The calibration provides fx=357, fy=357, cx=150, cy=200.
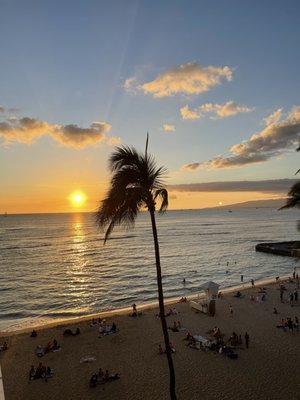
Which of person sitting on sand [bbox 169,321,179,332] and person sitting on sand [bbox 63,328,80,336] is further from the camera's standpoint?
person sitting on sand [bbox 63,328,80,336]

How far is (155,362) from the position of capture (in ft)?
→ 76.1

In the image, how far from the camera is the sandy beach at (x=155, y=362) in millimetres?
19375

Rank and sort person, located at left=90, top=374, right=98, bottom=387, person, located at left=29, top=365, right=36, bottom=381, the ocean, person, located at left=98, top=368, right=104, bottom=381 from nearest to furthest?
person, located at left=90, top=374, right=98, bottom=387
person, located at left=98, top=368, right=104, bottom=381
person, located at left=29, top=365, right=36, bottom=381
the ocean

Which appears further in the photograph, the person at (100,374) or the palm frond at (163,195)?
the person at (100,374)

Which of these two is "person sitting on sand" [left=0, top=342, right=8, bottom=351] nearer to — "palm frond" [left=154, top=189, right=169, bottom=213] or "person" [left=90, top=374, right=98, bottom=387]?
"person" [left=90, top=374, right=98, bottom=387]

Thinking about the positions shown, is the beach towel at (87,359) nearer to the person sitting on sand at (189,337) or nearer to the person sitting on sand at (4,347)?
the person sitting on sand at (189,337)

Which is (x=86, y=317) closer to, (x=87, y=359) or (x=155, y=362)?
(x=87, y=359)

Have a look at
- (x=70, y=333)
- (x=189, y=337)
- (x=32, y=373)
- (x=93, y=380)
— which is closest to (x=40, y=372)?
(x=32, y=373)

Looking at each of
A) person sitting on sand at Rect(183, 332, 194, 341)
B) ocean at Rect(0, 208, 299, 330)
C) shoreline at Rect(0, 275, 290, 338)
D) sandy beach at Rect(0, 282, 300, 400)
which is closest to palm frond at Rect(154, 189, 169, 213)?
sandy beach at Rect(0, 282, 300, 400)

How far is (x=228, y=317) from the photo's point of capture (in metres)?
32.9

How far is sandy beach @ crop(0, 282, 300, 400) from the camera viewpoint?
19.4m

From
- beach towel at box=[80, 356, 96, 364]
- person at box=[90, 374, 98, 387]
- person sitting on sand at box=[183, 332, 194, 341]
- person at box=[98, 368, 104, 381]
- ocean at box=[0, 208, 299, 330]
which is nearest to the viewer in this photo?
person at box=[90, 374, 98, 387]

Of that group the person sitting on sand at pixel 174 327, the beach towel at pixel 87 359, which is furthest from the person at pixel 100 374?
the person sitting on sand at pixel 174 327

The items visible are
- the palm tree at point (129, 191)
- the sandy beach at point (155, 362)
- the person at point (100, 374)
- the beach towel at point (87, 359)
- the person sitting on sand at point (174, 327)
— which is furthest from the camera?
the person sitting on sand at point (174, 327)
